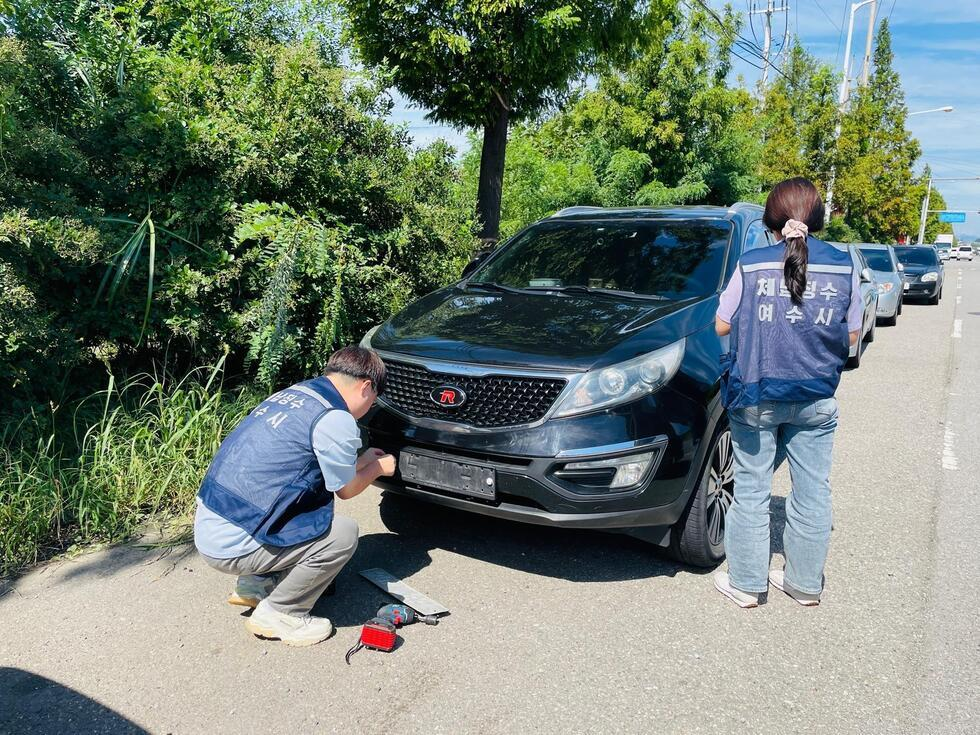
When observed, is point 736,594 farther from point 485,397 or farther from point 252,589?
point 252,589

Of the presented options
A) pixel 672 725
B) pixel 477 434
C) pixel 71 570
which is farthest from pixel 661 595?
pixel 71 570

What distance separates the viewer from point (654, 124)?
14.2 m

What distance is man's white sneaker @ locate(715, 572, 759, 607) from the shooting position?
3559 mm

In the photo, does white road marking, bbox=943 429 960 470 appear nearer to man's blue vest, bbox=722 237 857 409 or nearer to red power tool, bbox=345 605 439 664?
man's blue vest, bbox=722 237 857 409

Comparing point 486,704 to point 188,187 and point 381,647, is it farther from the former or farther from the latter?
point 188,187

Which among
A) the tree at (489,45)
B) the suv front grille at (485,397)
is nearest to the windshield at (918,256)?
the tree at (489,45)

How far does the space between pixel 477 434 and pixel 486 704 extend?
113 cm

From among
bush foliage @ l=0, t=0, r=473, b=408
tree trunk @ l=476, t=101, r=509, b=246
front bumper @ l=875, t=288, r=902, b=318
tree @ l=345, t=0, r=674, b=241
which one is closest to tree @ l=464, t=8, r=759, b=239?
front bumper @ l=875, t=288, r=902, b=318

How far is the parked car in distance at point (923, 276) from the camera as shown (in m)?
18.8

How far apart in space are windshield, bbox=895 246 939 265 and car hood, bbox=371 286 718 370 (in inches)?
719

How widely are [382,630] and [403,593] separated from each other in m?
0.45

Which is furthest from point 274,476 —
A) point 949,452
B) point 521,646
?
point 949,452

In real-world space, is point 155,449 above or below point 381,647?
above

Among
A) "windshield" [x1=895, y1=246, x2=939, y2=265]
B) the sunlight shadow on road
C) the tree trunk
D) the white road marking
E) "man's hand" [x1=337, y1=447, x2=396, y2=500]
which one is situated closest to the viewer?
the sunlight shadow on road
